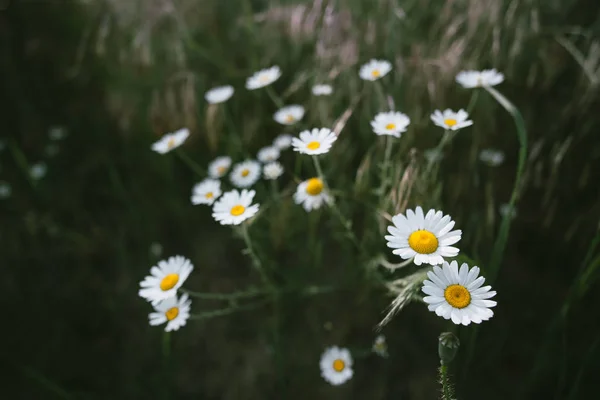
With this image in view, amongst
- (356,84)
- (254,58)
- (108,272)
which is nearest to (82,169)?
(108,272)

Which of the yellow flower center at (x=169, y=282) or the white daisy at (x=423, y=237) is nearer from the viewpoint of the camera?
the white daisy at (x=423, y=237)

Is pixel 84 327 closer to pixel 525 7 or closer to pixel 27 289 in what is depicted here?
pixel 27 289

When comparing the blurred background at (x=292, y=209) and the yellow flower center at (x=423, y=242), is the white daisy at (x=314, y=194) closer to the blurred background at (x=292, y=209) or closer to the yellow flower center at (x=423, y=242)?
the blurred background at (x=292, y=209)

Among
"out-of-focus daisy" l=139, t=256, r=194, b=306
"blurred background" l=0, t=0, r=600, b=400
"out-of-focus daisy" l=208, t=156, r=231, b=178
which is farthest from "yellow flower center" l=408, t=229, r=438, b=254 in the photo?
"out-of-focus daisy" l=208, t=156, r=231, b=178

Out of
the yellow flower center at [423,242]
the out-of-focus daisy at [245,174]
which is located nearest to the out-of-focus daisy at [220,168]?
the out-of-focus daisy at [245,174]

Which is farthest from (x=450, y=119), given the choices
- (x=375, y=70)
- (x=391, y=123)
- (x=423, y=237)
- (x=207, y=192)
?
(x=207, y=192)

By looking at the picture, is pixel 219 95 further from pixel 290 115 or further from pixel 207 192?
pixel 207 192
